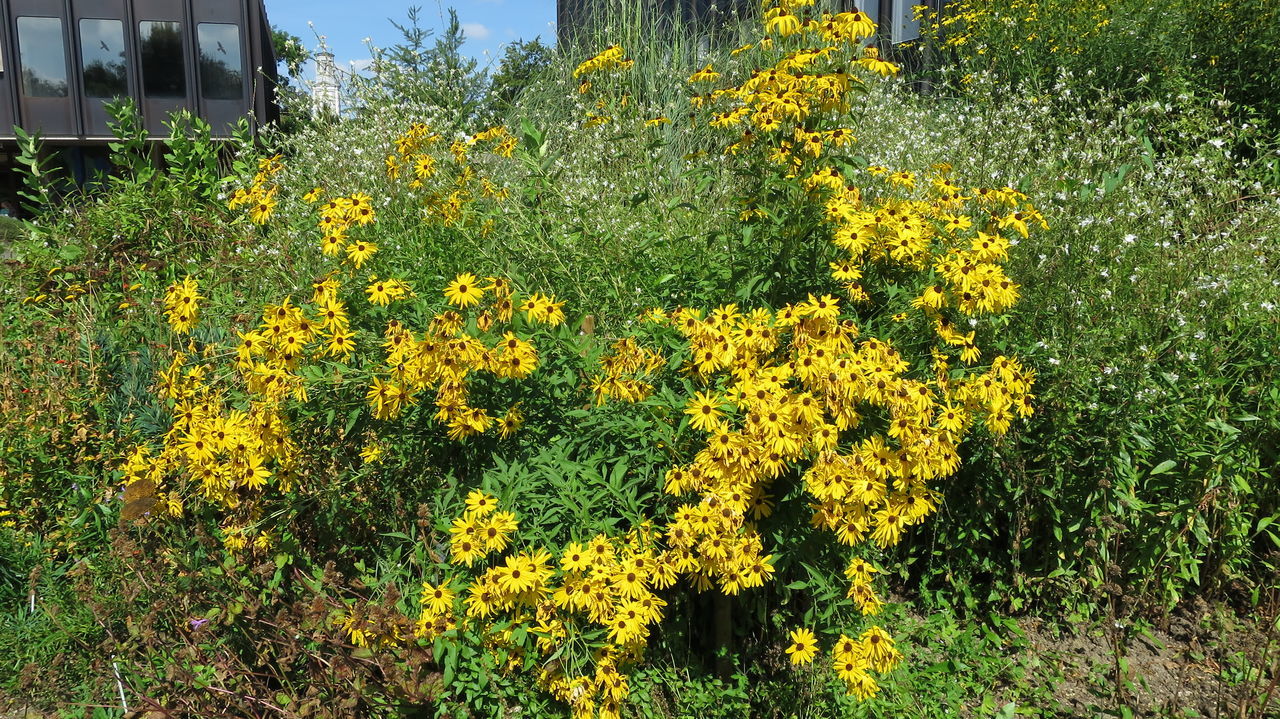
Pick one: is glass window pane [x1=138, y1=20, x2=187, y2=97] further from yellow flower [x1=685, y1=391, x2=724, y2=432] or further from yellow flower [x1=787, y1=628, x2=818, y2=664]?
yellow flower [x1=787, y1=628, x2=818, y2=664]

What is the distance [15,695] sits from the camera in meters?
2.58

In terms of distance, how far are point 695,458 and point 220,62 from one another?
18876 millimetres

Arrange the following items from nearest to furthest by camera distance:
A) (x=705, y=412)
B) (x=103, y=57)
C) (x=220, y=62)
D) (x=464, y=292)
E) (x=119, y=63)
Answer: (x=705, y=412), (x=464, y=292), (x=103, y=57), (x=119, y=63), (x=220, y=62)

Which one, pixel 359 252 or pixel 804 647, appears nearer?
pixel 804 647

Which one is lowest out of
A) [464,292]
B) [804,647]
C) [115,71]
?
A: [804,647]

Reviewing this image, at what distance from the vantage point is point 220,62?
1772 centimetres

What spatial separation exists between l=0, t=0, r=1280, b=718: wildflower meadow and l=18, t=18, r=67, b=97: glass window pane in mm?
16884

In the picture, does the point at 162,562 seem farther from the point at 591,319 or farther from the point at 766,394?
the point at 766,394

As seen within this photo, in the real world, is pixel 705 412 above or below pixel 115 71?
below

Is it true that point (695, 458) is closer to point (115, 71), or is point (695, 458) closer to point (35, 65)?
point (115, 71)

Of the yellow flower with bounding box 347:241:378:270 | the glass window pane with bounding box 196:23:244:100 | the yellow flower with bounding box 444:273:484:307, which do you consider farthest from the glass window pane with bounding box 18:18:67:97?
the yellow flower with bounding box 444:273:484:307

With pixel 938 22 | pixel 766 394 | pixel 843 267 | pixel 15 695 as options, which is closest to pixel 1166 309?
pixel 843 267

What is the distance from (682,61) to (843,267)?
5.16 meters

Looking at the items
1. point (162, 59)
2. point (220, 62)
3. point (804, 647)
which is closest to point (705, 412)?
point (804, 647)
